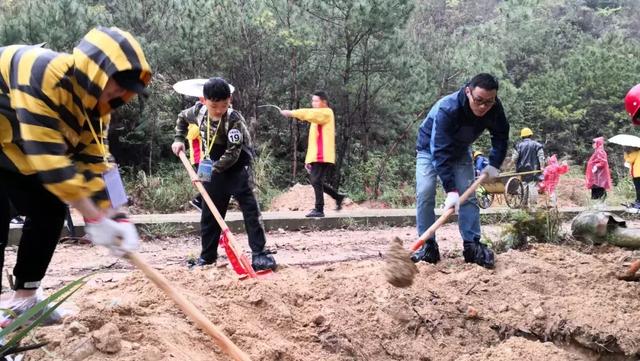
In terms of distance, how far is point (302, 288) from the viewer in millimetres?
3988

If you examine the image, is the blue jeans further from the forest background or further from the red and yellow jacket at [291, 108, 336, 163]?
the forest background

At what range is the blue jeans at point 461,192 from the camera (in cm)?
476

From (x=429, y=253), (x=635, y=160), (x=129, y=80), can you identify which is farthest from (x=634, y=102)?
(x=635, y=160)

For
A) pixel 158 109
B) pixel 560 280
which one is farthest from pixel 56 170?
pixel 158 109

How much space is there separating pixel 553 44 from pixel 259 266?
2426cm

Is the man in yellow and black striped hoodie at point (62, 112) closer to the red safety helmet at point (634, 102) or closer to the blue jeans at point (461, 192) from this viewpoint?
the blue jeans at point (461, 192)

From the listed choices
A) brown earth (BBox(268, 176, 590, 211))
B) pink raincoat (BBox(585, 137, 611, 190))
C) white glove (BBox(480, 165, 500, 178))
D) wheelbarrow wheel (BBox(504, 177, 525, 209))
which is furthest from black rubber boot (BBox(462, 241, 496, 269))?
pink raincoat (BBox(585, 137, 611, 190))

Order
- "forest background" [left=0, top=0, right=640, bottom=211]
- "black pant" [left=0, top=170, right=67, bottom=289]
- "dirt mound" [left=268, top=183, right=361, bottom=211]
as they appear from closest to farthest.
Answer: "black pant" [left=0, top=170, right=67, bottom=289] < "dirt mound" [left=268, top=183, right=361, bottom=211] < "forest background" [left=0, top=0, right=640, bottom=211]

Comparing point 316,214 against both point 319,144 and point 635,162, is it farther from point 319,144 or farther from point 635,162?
point 635,162

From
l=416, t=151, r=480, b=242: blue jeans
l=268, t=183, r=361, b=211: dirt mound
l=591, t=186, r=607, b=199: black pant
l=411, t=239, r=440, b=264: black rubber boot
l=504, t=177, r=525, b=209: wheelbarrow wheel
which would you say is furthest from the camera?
l=591, t=186, r=607, b=199: black pant

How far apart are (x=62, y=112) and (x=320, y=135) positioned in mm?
5483

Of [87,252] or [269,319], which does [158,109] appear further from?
[269,319]

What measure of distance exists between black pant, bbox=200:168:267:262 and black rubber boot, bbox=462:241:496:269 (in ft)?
5.59

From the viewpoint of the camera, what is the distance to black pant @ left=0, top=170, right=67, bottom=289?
2584 mm
